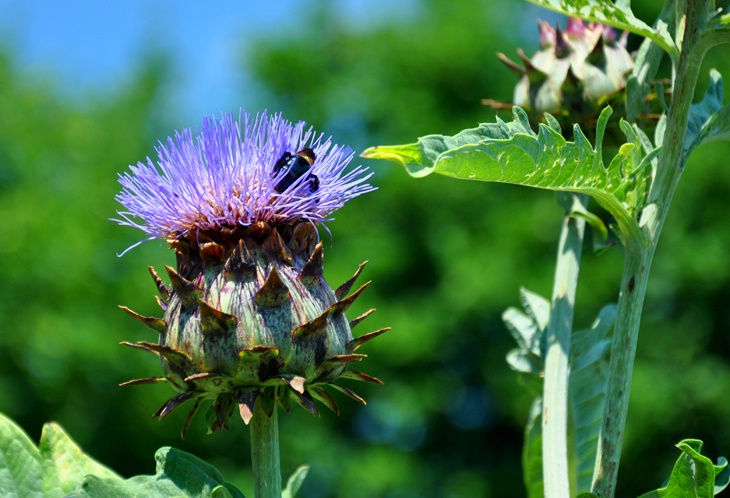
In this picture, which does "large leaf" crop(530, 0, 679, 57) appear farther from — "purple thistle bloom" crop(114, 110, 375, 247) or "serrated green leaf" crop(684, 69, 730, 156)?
"purple thistle bloom" crop(114, 110, 375, 247)

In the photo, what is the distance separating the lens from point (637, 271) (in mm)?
1403

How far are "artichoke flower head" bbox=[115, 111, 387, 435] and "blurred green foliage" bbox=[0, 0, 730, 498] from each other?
7.29 metres

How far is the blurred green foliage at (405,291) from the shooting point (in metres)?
9.70

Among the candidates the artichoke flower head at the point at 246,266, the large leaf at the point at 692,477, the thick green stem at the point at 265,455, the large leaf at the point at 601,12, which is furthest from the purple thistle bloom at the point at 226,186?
the large leaf at the point at 692,477

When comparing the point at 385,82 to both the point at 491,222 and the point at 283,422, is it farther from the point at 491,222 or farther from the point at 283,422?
the point at 283,422

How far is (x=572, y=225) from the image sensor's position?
1.75 meters

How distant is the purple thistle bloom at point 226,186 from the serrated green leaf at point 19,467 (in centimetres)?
39

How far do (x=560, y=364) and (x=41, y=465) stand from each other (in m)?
0.87

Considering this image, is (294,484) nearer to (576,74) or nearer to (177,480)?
(177,480)

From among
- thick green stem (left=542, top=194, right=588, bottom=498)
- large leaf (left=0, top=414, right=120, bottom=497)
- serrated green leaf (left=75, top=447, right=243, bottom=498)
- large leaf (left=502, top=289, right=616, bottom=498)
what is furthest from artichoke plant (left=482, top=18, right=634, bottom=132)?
large leaf (left=0, top=414, right=120, bottom=497)

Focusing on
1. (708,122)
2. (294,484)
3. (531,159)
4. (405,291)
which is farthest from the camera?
(405,291)

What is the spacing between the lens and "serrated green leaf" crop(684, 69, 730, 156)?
140 centimetres

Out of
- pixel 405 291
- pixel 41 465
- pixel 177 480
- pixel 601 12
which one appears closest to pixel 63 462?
pixel 41 465

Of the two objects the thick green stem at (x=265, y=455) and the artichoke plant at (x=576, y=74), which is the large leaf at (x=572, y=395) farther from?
the thick green stem at (x=265, y=455)
